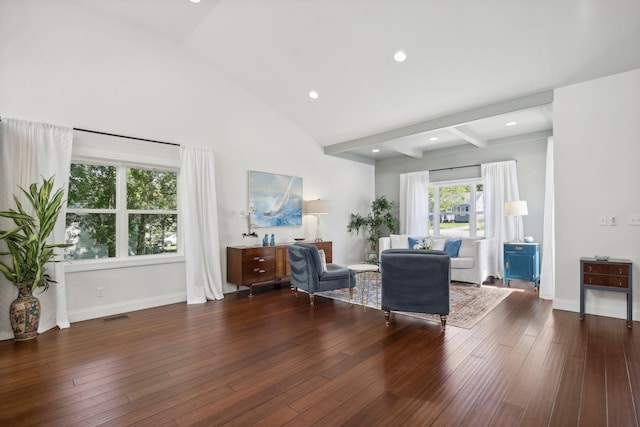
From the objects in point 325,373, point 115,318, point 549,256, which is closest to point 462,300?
point 549,256

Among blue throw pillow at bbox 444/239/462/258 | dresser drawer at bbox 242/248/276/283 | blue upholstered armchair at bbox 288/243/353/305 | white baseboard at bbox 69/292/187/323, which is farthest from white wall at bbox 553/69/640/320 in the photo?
white baseboard at bbox 69/292/187/323

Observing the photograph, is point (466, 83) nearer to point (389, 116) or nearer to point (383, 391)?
point (389, 116)

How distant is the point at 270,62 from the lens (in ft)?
15.5

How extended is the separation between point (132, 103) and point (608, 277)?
20.8 ft

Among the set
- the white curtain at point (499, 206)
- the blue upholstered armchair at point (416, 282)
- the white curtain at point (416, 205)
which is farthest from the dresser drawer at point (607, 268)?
the white curtain at point (416, 205)

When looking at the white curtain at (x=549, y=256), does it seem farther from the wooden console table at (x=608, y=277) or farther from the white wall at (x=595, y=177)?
the wooden console table at (x=608, y=277)

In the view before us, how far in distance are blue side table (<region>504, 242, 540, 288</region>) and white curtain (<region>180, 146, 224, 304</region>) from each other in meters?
4.94

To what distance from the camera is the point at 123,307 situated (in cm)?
414

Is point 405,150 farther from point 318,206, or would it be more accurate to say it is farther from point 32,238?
point 32,238

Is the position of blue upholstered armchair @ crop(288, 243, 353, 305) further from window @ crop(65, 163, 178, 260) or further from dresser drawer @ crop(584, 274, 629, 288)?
dresser drawer @ crop(584, 274, 629, 288)

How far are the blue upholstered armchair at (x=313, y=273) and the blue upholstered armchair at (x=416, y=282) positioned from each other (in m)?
1.06

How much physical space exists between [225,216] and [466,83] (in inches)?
162

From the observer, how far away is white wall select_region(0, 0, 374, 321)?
3.52 metres

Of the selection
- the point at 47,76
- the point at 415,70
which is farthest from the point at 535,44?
the point at 47,76
